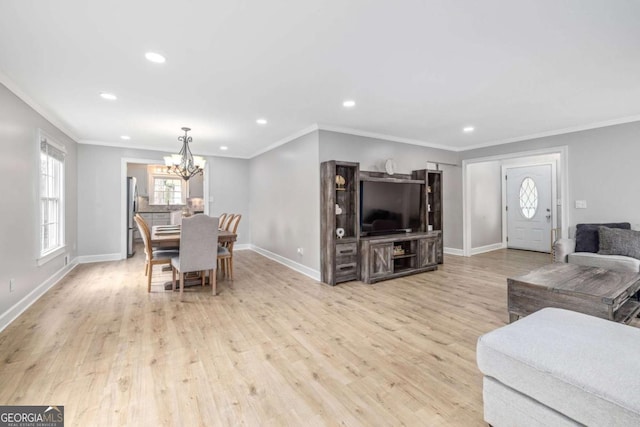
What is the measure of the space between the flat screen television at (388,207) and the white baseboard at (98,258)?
508 cm

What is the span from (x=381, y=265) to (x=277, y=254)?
230 centimetres

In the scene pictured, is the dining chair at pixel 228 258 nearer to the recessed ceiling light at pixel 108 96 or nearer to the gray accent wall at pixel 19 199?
the gray accent wall at pixel 19 199

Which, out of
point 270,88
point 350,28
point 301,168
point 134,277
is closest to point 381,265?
point 301,168

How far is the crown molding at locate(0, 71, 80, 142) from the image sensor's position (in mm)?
2791

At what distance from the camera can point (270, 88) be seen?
3008 mm

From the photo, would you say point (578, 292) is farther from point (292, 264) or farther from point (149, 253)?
point (149, 253)

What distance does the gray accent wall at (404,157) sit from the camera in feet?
14.9

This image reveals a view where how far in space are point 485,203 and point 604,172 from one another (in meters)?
2.72

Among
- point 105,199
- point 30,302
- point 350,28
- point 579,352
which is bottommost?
point 30,302

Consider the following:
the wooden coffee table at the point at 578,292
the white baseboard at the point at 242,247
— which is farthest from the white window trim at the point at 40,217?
the wooden coffee table at the point at 578,292

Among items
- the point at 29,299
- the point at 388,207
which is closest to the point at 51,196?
the point at 29,299

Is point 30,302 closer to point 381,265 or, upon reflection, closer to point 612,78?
point 381,265

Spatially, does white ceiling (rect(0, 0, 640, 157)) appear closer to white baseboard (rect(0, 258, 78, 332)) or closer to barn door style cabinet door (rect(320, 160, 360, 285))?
barn door style cabinet door (rect(320, 160, 360, 285))

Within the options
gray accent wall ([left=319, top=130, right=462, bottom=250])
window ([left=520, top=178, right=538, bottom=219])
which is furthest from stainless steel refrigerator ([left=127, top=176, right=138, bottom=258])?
window ([left=520, top=178, right=538, bottom=219])
